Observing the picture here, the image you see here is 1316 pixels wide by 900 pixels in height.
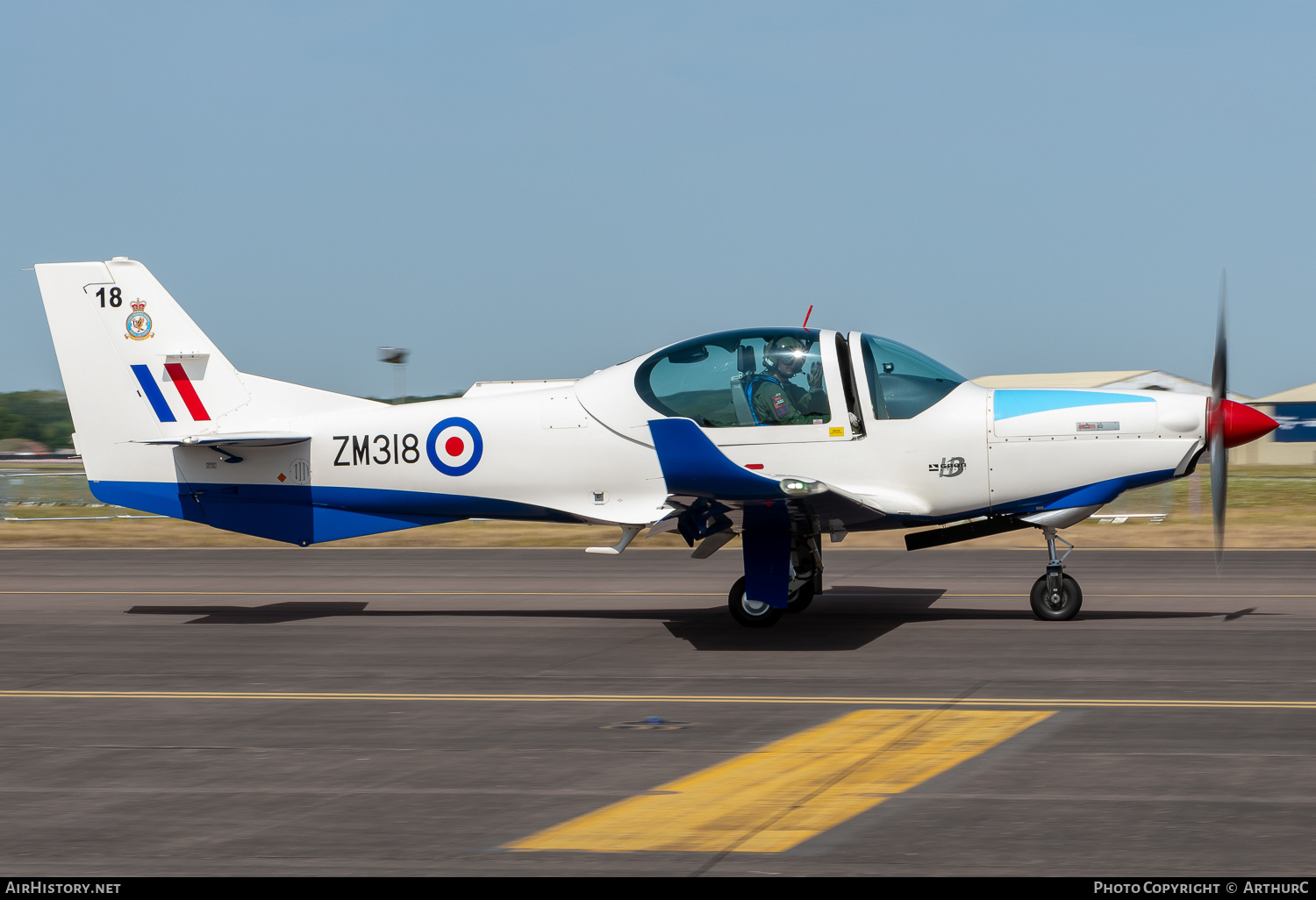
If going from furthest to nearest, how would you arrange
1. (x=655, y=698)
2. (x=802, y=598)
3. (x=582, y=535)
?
(x=582, y=535), (x=802, y=598), (x=655, y=698)

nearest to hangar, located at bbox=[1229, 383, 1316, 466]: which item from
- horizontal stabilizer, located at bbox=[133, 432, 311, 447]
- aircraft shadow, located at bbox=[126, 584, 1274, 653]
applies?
aircraft shadow, located at bbox=[126, 584, 1274, 653]

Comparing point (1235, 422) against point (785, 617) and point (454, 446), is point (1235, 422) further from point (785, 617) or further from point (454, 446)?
point (454, 446)

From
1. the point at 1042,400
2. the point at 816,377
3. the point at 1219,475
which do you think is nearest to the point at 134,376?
the point at 816,377

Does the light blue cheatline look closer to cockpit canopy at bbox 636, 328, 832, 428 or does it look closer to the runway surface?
cockpit canopy at bbox 636, 328, 832, 428

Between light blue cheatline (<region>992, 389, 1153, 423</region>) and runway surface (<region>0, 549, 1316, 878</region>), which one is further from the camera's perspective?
light blue cheatline (<region>992, 389, 1153, 423</region>)

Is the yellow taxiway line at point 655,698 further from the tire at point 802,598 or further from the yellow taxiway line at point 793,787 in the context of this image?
the tire at point 802,598

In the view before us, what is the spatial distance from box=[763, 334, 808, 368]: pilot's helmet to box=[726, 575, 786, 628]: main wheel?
1.94m

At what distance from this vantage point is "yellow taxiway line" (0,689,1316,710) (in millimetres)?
7895

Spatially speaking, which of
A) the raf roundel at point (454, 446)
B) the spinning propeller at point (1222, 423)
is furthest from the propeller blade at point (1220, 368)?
the raf roundel at point (454, 446)

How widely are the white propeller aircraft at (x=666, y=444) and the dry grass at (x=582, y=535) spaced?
26.5ft

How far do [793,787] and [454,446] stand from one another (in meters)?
6.59

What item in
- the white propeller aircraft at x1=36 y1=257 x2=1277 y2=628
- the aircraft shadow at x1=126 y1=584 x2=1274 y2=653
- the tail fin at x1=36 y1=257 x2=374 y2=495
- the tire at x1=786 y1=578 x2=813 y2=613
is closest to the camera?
the white propeller aircraft at x1=36 y1=257 x2=1277 y2=628

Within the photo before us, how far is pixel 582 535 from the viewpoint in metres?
23.0

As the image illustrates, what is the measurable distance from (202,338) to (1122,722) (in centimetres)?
951
